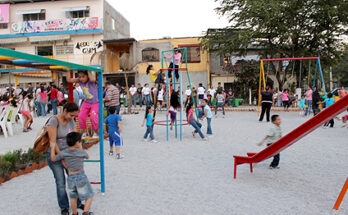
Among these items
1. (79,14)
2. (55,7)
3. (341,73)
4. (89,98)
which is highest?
(55,7)

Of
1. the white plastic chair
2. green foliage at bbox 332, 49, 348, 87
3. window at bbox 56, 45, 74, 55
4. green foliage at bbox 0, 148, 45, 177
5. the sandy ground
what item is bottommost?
the sandy ground

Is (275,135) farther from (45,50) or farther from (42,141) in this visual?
(45,50)

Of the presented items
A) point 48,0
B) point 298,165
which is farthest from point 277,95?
point 48,0

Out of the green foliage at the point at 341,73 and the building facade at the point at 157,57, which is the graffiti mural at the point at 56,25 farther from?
the green foliage at the point at 341,73

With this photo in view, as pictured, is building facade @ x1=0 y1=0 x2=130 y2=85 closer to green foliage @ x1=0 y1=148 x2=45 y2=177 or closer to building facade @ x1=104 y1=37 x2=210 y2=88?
building facade @ x1=104 y1=37 x2=210 y2=88

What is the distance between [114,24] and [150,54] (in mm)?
7217

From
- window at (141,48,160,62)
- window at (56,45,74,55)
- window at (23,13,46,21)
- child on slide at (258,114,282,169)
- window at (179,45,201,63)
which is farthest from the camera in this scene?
window at (23,13,46,21)

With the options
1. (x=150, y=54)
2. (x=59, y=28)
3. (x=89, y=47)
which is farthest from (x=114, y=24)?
(x=150, y=54)

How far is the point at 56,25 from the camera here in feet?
97.0

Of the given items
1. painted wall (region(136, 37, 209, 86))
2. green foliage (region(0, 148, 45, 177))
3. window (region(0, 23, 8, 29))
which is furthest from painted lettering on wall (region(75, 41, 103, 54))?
green foliage (region(0, 148, 45, 177))

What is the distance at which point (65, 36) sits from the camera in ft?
96.3

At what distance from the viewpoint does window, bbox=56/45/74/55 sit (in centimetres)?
2981

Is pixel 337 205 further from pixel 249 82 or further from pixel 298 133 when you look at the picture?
pixel 249 82

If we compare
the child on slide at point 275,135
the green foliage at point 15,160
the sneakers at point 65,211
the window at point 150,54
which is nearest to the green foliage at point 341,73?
the window at point 150,54
